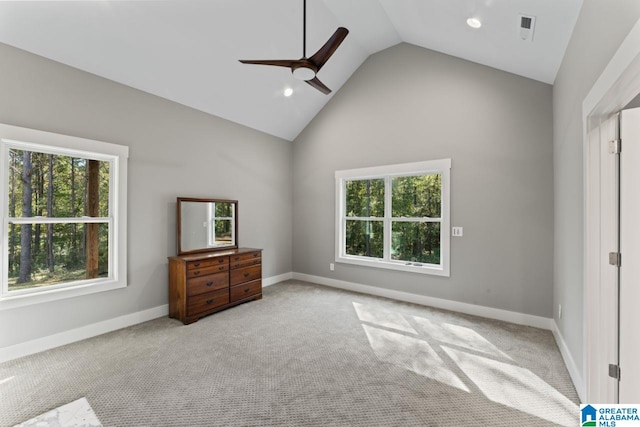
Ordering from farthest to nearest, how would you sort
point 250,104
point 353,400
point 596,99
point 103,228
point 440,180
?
point 250,104, point 440,180, point 103,228, point 353,400, point 596,99

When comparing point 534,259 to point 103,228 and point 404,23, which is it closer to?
point 404,23

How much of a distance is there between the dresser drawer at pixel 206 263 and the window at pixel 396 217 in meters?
2.01

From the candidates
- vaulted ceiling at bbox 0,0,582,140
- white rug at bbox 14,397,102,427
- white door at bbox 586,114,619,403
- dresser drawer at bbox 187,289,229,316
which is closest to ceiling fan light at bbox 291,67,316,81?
vaulted ceiling at bbox 0,0,582,140

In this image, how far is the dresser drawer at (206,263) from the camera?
357 centimetres

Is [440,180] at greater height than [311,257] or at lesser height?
greater

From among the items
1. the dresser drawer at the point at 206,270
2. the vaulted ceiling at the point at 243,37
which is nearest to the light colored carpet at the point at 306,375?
the dresser drawer at the point at 206,270

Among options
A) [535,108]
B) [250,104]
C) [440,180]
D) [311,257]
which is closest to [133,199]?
[250,104]

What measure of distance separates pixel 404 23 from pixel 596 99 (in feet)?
9.05

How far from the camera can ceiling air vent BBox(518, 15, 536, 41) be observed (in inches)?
96.5

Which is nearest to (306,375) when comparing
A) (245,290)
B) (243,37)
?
(245,290)

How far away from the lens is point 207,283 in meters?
3.73

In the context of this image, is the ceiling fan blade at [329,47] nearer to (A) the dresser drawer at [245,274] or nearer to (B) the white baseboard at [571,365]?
(A) the dresser drawer at [245,274]

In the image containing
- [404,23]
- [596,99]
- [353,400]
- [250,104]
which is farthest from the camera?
[250,104]

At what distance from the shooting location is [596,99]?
1.75m
